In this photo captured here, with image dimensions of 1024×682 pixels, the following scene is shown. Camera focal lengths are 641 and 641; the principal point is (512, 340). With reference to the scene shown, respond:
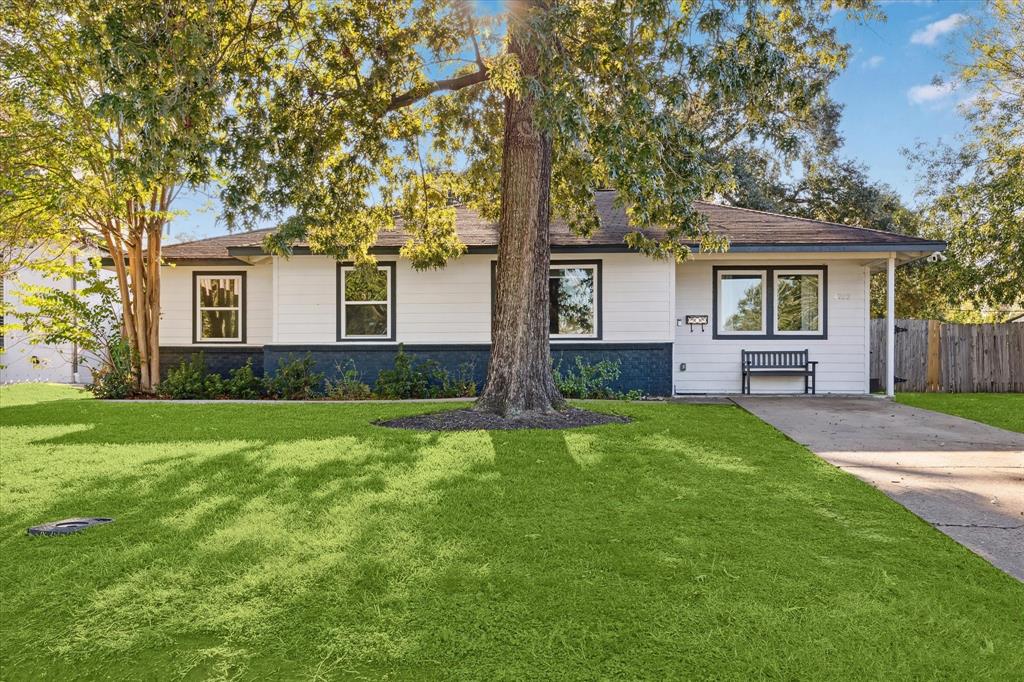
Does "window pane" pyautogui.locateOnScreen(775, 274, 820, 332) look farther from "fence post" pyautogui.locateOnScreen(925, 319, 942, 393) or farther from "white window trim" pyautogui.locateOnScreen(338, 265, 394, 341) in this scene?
"white window trim" pyautogui.locateOnScreen(338, 265, 394, 341)

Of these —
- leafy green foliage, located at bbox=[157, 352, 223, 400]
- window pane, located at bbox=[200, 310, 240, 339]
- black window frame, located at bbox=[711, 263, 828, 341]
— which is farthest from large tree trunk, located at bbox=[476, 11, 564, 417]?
window pane, located at bbox=[200, 310, 240, 339]

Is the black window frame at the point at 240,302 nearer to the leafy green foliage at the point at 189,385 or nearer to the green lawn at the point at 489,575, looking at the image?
the leafy green foliage at the point at 189,385

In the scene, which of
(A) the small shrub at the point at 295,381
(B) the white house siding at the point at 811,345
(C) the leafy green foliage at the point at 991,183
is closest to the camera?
(A) the small shrub at the point at 295,381

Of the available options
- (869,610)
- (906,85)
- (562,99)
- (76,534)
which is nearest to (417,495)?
(76,534)

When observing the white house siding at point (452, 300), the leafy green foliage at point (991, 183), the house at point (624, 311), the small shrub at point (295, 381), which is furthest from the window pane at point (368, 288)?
the leafy green foliage at point (991, 183)

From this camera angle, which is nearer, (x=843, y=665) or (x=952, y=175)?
(x=843, y=665)

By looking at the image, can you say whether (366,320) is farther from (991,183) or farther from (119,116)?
(991,183)

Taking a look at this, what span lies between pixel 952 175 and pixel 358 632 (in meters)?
24.3

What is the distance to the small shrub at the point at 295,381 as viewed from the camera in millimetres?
12578

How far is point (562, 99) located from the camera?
681cm

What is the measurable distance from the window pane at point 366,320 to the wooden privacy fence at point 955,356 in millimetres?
11271

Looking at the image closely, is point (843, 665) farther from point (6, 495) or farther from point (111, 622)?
point (6, 495)

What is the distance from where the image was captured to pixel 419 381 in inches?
491

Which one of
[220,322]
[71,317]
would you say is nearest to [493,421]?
[220,322]
